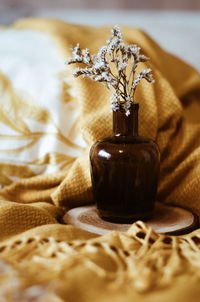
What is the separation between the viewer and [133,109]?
65 centimetres

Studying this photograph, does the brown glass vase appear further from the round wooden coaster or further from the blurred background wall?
the blurred background wall

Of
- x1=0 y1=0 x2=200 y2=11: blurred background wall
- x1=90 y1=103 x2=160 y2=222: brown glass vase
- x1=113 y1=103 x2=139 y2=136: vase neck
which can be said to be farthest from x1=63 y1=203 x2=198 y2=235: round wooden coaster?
x1=0 y1=0 x2=200 y2=11: blurred background wall

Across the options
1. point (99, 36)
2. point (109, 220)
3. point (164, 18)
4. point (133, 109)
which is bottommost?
point (109, 220)

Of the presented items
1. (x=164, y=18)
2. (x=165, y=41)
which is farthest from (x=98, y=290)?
(x=164, y=18)

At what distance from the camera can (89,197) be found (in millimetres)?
754

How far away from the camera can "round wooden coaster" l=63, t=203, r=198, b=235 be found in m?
0.64

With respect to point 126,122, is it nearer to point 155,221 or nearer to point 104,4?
point 155,221

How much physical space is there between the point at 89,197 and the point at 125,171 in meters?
0.13

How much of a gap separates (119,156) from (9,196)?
24 centimetres

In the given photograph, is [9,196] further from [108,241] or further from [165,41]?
[165,41]

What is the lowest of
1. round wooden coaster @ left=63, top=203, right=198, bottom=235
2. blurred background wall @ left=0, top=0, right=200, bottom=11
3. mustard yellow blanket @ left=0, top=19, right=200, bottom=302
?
round wooden coaster @ left=63, top=203, right=198, bottom=235

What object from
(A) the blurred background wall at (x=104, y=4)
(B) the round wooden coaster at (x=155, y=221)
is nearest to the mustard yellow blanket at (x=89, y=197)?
(B) the round wooden coaster at (x=155, y=221)

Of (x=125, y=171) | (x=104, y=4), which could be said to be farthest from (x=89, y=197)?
(x=104, y=4)

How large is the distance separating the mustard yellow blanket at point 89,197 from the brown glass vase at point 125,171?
75 mm
